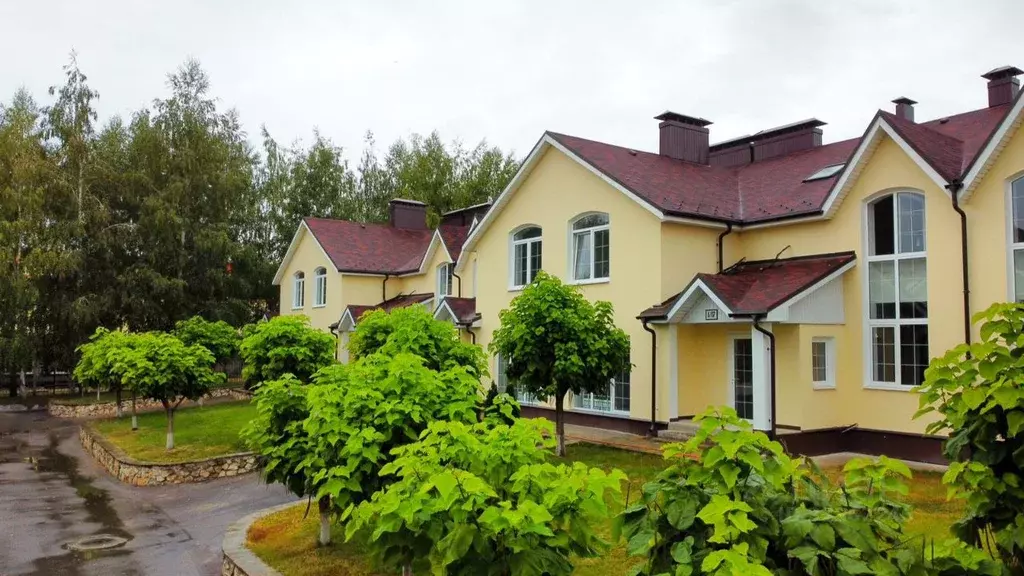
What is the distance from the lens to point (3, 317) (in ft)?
101

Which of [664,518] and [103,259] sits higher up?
[103,259]

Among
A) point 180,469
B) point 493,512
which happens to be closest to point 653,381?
point 180,469

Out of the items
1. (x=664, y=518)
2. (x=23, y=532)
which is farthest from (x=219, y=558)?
(x=664, y=518)

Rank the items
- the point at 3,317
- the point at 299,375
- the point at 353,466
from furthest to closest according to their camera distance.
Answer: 1. the point at 3,317
2. the point at 299,375
3. the point at 353,466

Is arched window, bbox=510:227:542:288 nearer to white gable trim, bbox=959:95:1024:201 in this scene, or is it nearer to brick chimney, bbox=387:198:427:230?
white gable trim, bbox=959:95:1024:201

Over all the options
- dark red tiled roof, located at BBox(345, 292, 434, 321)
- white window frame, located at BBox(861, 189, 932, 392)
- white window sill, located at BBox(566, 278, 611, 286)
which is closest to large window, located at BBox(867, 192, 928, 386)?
white window frame, located at BBox(861, 189, 932, 392)

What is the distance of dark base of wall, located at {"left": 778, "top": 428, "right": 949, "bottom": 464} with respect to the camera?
43.5 feet

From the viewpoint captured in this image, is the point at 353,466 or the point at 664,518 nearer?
the point at 664,518

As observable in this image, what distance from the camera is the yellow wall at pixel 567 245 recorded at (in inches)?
655

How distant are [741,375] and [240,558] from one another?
1110cm

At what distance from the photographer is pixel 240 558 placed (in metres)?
8.88

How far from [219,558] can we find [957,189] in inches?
531

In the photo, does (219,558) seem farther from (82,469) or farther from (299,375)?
(82,469)

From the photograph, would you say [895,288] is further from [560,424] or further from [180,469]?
[180,469]
